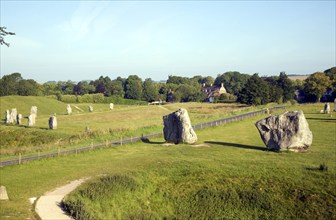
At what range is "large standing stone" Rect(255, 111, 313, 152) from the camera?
36.4 meters

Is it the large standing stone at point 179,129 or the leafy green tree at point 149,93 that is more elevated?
the leafy green tree at point 149,93

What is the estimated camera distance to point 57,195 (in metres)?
25.0

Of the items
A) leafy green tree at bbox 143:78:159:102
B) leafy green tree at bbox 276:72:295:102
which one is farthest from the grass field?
leafy green tree at bbox 143:78:159:102

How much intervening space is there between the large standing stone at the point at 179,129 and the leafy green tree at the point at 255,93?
69.1 m

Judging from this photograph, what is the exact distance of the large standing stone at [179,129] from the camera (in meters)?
43.7

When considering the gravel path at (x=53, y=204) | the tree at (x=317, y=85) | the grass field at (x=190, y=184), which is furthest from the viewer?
the tree at (x=317, y=85)

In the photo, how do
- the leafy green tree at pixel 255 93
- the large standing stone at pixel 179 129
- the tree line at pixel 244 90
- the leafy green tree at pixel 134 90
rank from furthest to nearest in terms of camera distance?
the leafy green tree at pixel 134 90
the tree line at pixel 244 90
the leafy green tree at pixel 255 93
the large standing stone at pixel 179 129

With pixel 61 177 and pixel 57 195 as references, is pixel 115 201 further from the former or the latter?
pixel 61 177

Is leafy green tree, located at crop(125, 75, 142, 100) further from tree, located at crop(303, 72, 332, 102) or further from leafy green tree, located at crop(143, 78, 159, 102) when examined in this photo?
tree, located at crop(303, 72, 332, 102)

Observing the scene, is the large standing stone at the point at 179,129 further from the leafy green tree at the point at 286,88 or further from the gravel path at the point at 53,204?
the leafy green tree at the point at 286,88

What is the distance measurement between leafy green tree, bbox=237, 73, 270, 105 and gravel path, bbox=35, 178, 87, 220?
8902cm

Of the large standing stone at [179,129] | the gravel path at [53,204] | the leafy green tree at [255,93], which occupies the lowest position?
the gravel path at [53,204]

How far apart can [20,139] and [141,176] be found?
36018 mm

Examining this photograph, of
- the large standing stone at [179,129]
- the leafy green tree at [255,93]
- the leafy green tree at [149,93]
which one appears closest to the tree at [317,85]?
the leafy green tree at [255,93]
